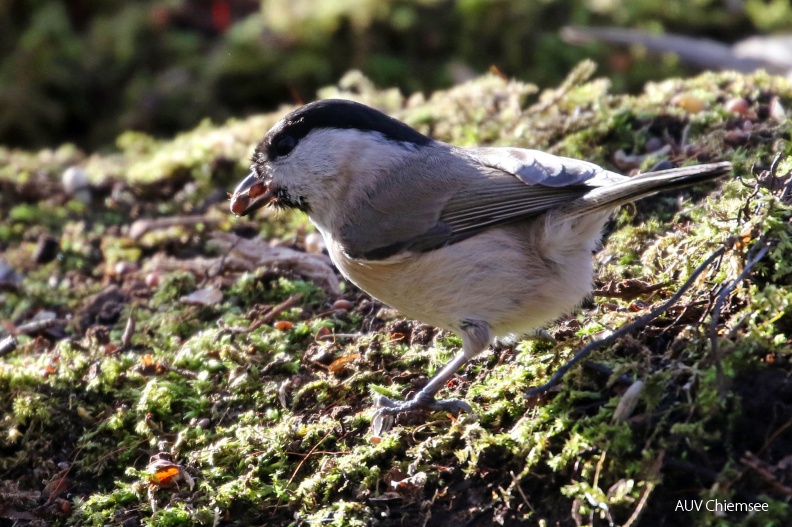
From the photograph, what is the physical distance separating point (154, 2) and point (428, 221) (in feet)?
20.4

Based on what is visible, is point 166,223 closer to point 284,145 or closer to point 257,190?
point 257,190

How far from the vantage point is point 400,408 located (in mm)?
3264

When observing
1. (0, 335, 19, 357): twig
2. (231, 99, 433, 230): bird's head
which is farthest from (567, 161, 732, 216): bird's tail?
(0, 335, 19, 357): twig

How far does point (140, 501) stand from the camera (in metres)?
Result: 3.29

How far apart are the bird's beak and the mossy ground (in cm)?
Answer: 62

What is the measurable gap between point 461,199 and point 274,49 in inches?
197

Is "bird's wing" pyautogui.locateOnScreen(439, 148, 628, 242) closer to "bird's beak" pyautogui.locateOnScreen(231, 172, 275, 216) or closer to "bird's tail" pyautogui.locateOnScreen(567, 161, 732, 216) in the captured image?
"bird's tail" pyautogui.locateOnScreen(567, 161, 732, 216)


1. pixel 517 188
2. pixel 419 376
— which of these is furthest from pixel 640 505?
pixel 517 188

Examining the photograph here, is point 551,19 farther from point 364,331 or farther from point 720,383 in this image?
point 720,383

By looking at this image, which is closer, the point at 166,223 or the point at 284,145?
the point at 284,145

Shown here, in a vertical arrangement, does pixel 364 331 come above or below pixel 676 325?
below

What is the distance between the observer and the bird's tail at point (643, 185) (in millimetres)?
2744

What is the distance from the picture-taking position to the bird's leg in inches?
129

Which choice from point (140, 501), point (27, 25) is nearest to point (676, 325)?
point (140, 501)
